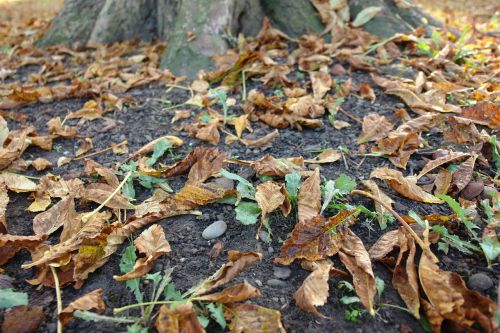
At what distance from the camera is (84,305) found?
141 centimetres

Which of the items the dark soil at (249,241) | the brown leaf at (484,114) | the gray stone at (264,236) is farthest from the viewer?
the brown leaf at (484,114)

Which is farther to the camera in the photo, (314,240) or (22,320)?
(314,240)

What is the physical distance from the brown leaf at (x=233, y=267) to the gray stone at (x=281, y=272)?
110 millimetres

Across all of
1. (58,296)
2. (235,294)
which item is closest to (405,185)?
(235,294)

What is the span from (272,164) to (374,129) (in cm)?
72

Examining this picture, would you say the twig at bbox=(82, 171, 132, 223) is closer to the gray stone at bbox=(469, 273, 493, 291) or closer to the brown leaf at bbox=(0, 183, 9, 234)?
the brown leaf at bbox=(0, 183, 9, 234)

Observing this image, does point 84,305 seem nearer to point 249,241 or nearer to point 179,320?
point 179,320

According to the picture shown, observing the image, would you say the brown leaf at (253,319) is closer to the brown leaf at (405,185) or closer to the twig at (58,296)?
the twig at (58,296)

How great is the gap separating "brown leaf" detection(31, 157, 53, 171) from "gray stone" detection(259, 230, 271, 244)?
1257mm

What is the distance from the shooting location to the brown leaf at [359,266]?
1.43 m

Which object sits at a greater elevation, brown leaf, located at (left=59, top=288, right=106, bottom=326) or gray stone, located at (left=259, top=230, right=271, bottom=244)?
brown leaf, located at (left=59, top=288, right=106, bottom=326)

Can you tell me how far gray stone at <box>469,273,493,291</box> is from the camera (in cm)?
146

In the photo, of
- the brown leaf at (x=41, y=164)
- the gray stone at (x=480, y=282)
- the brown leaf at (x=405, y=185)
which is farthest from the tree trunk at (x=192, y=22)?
the gray stone at (x=480, y=282)

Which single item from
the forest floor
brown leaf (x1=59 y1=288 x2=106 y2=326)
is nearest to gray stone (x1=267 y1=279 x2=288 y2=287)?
the forest floor
